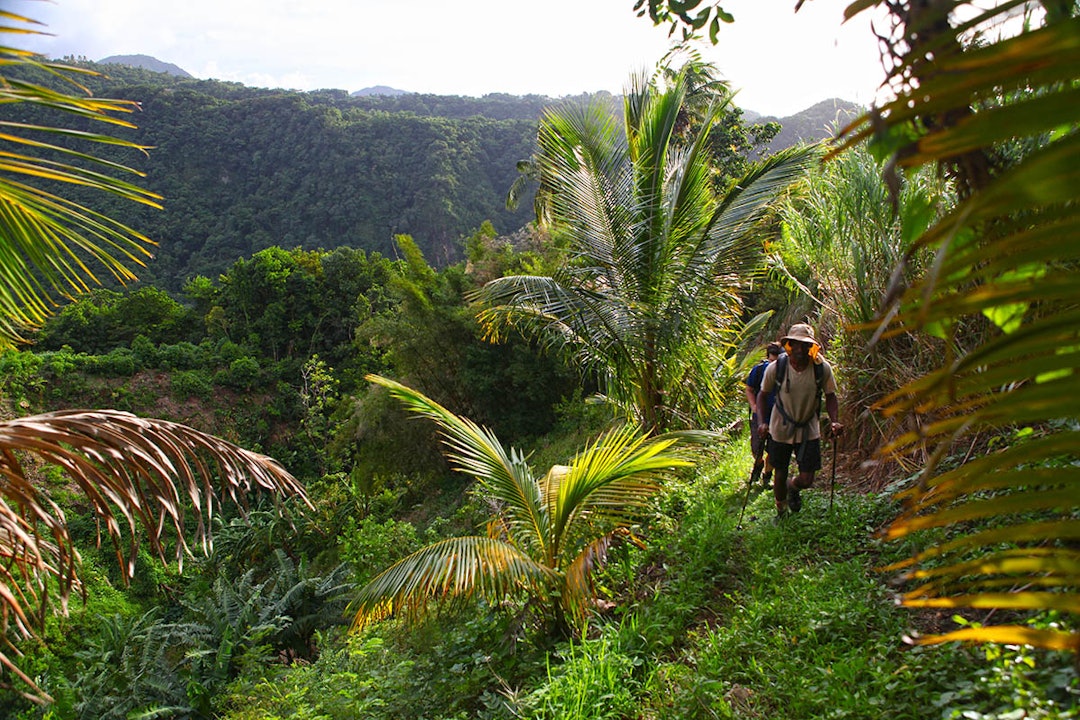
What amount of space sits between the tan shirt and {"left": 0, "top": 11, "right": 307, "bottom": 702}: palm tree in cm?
341

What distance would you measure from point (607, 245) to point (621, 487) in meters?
2.71

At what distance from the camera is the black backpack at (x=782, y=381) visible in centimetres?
411

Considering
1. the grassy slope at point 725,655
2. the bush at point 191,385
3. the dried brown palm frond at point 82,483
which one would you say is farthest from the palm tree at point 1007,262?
the bush at point 191,385

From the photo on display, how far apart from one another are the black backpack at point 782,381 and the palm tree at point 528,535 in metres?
0.73

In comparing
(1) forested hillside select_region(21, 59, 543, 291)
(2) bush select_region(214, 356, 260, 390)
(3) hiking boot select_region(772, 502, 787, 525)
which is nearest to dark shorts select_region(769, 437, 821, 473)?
(3) hiking boot select_region(772, 502, 787, 525)

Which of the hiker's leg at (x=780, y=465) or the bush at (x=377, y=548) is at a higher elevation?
the hiker's leg at (x=780, y=465)

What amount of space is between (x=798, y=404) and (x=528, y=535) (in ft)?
6.77

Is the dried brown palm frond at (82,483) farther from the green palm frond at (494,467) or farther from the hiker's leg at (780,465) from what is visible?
the hiker's leg at (780,465)

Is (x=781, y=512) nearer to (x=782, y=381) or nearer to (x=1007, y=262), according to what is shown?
(x=782, y=381)

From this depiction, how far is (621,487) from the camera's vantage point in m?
4.35

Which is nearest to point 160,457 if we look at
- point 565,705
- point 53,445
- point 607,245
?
point 53,445

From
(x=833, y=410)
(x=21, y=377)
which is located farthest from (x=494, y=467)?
(x=21, y=377)

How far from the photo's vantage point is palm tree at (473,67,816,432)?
5988mm

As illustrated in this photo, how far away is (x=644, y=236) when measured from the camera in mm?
6141
